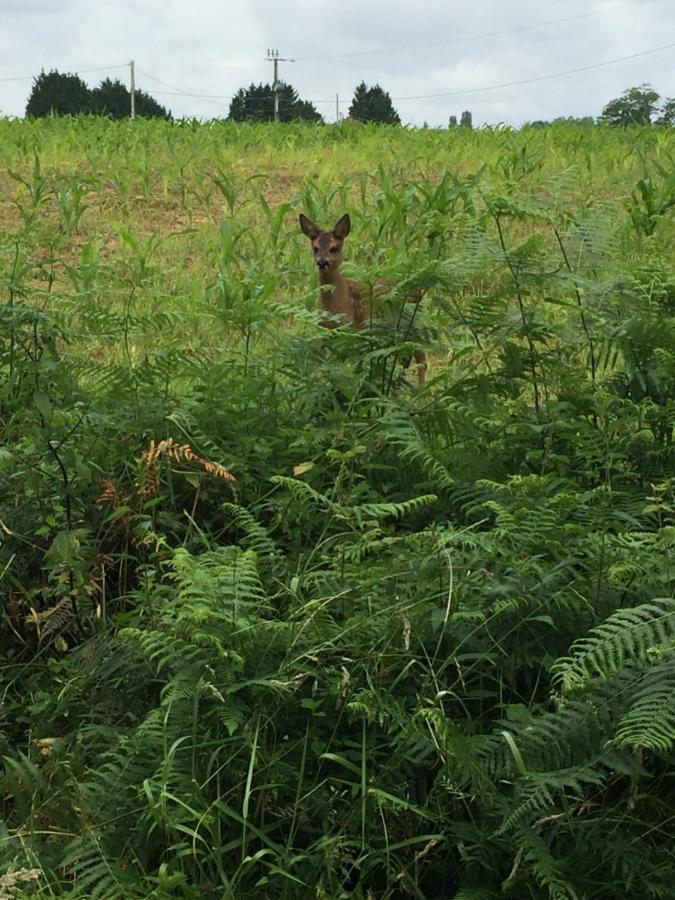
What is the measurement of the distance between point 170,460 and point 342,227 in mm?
3816

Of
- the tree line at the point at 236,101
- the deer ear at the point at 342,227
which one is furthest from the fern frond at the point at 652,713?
the tree line at the point at 236,101

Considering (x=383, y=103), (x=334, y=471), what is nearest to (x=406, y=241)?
(x=334, y=471)

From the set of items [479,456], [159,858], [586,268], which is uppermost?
[586,268]

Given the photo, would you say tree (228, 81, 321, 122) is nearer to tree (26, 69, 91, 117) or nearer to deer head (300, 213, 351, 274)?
tree (26, 69, 91, 117)

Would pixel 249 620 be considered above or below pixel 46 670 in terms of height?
above

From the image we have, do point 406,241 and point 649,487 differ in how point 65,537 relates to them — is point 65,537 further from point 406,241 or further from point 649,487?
point 406,241

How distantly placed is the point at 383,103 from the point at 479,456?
246 feet

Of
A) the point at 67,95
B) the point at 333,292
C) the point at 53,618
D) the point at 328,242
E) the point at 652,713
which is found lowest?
the point at 53,618

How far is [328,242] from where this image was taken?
7.73 metres

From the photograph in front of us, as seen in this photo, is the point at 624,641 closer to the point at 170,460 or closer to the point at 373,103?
the point at 170,460

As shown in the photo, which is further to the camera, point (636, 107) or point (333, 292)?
point (636, 107)

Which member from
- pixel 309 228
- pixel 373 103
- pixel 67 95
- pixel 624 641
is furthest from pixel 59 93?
pixel 624 641

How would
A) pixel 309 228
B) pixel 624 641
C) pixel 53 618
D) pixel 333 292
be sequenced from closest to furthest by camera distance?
pixel 624 641, pixel 53 618, pixel 333 292, pixel 309 228

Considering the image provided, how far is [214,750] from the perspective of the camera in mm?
2881
